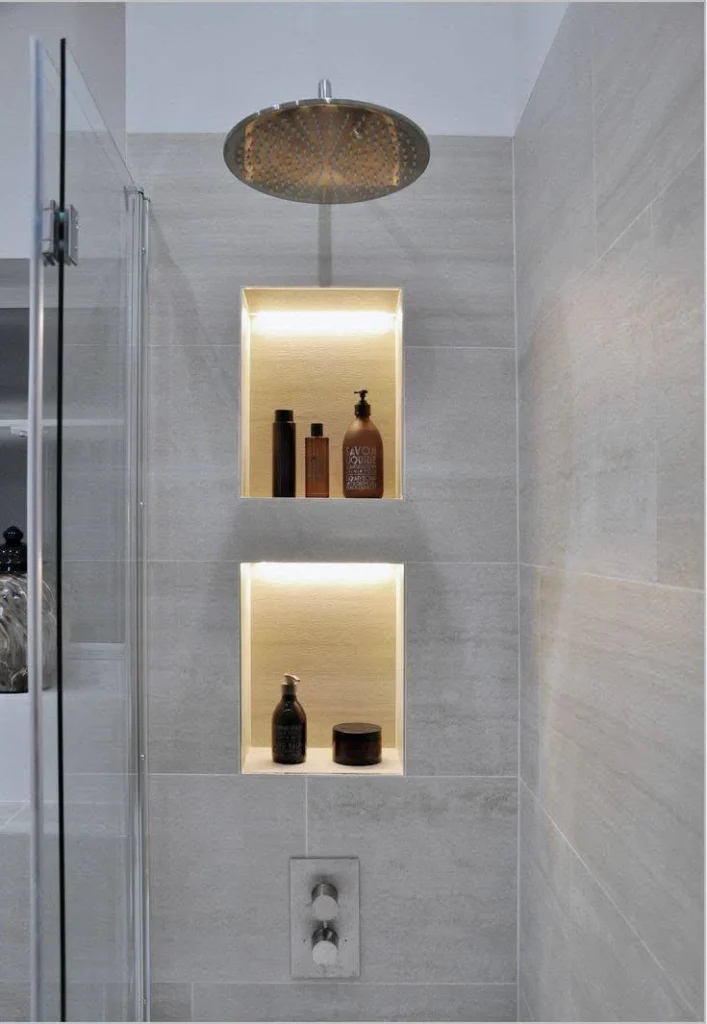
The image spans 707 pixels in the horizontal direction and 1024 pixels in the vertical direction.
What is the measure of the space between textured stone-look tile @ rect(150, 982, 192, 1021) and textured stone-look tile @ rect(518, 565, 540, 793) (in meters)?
0.69

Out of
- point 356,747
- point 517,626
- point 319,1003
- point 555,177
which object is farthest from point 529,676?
point 555,177

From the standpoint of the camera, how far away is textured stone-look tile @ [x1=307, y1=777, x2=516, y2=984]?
1401 millimetres

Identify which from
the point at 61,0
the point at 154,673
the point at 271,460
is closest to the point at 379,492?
the point at 271,460

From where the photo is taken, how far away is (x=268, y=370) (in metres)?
1.57

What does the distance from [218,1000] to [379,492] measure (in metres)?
0.91

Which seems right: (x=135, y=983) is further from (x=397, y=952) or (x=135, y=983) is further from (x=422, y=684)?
(x=422, y=684)

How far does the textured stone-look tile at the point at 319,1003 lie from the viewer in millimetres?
1396

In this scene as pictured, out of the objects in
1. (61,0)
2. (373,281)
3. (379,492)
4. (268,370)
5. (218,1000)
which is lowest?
(218,1000)

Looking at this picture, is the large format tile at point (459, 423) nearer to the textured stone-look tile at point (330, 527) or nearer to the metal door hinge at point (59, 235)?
the textured stone-look tile at point (330, 527)

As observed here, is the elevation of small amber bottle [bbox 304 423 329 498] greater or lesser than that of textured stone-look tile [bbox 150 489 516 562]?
greater

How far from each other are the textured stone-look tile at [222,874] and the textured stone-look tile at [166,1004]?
2 cm

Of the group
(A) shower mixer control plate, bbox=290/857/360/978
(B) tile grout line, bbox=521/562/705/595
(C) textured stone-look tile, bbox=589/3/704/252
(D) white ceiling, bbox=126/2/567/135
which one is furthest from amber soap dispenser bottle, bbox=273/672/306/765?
(D) white ceiling, bbox=126/2/567/135

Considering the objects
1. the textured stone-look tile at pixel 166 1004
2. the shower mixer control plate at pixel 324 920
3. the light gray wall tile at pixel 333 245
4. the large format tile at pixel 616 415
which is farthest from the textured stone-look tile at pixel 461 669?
the textured stone-look tile at pixel 166 1004

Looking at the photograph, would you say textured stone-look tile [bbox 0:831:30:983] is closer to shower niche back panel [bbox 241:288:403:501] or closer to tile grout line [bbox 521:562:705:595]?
shower niche back panel [bbox 241:288:403:501]
